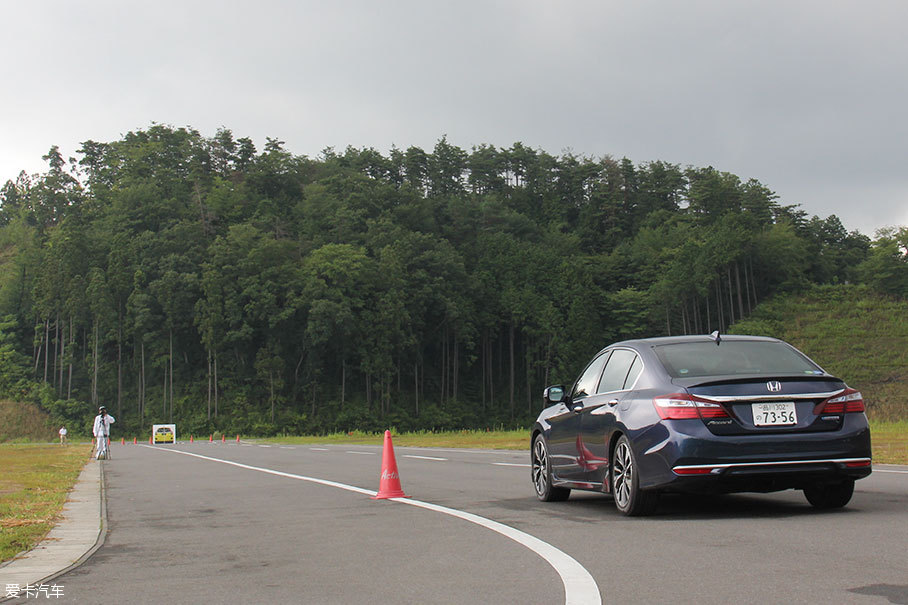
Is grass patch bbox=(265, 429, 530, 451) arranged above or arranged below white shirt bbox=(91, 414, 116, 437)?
below

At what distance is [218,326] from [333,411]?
45.0 ft

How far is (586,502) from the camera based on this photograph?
1151 cm

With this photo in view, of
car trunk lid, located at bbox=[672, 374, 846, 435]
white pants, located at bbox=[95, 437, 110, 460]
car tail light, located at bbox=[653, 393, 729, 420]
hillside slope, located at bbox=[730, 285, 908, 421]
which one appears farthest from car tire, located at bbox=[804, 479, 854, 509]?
hillside slope, located at bbox=[730, 285, 908, 421]

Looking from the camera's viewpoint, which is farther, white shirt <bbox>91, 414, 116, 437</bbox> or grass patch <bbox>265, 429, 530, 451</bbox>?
grass patch <bbox>265, 429, 530, 451</bbox>

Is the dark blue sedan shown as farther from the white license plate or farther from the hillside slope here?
the hillside slope

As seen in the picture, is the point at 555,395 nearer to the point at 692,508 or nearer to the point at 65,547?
the point at 692,508

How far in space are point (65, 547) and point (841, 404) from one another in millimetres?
7050

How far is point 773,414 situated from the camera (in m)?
8.62

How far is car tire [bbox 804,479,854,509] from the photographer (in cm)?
928

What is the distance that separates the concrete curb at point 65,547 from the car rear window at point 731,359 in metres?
5.47

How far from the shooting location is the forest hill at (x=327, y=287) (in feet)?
311

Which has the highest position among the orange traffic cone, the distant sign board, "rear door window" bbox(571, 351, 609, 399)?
"rear door window" bbox(571, 351, 609, 399)

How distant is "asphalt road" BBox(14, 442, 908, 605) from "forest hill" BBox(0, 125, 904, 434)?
259 ft

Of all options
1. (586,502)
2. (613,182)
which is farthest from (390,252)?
(586,502)
